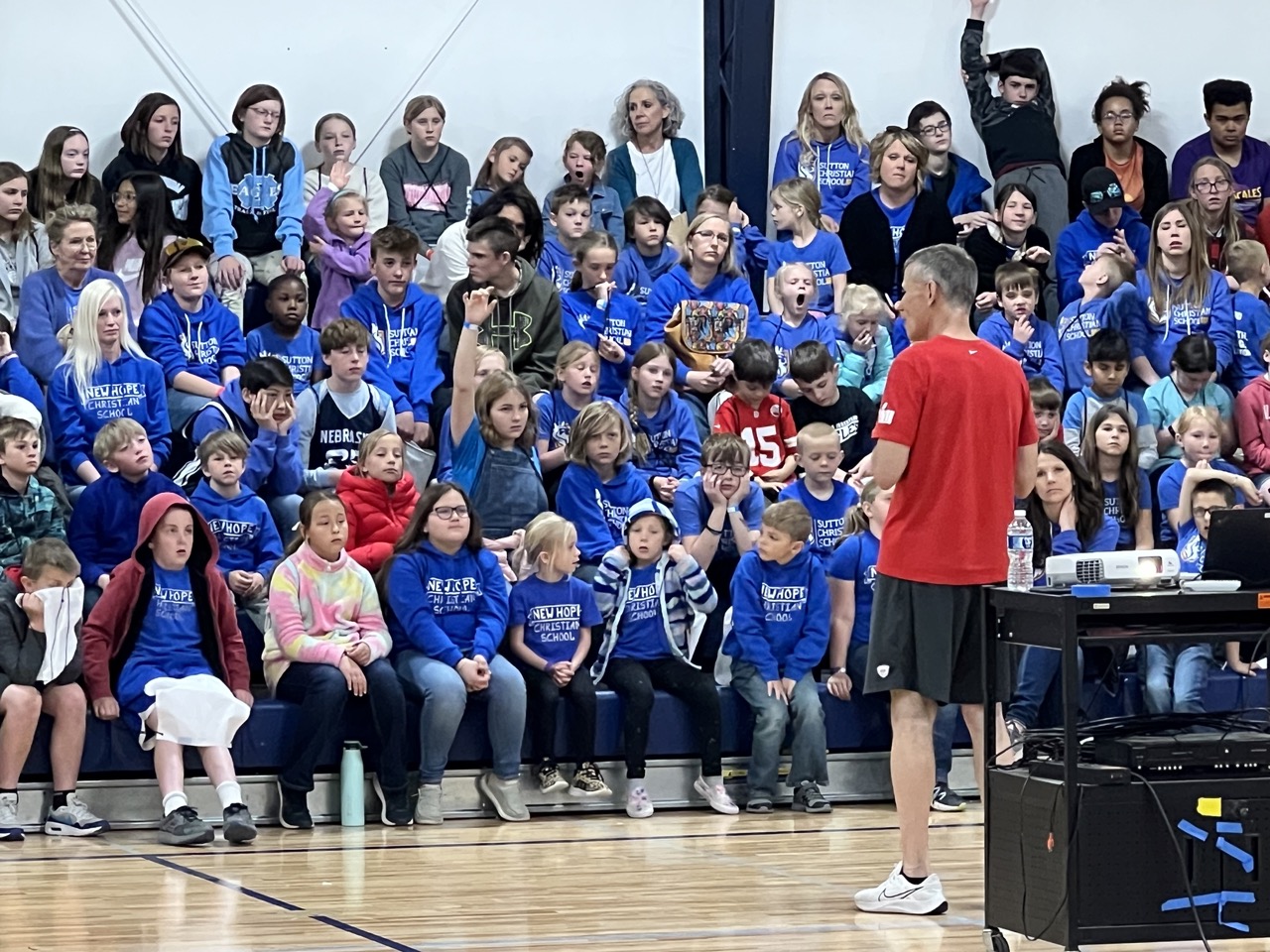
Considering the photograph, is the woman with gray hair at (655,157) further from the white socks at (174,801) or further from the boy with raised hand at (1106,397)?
the white socks at (174,801)

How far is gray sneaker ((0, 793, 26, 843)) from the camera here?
21.9 feet

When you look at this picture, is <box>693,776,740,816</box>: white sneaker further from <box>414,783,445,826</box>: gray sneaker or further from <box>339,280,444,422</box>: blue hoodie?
<box>339,280,444,422</box>: blue hoodie

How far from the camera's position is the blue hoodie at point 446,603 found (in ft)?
24.4

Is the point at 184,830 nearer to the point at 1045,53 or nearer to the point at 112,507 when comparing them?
the point at 112,507

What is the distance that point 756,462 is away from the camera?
28.7 ft

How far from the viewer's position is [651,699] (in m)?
7.59

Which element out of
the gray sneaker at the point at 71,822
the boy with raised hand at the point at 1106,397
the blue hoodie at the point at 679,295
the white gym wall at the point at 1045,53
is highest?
the white gym wall at the point at 1045,53

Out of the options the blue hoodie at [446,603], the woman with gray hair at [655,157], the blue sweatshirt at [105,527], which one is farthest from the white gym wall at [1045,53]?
the blue sweatshirt at [105,527]

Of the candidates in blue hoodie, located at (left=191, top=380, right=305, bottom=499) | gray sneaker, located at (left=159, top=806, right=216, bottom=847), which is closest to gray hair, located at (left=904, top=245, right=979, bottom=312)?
gray sneaker, located at (left=159, top=806, right=216, bottom=847)

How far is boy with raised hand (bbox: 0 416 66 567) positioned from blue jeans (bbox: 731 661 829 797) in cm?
274

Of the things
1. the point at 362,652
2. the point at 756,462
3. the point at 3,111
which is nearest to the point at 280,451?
the point at 362,652

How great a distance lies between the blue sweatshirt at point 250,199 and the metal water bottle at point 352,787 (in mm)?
3071

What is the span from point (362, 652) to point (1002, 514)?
2.87 m

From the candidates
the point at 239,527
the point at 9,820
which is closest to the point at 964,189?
the point at 239,527
